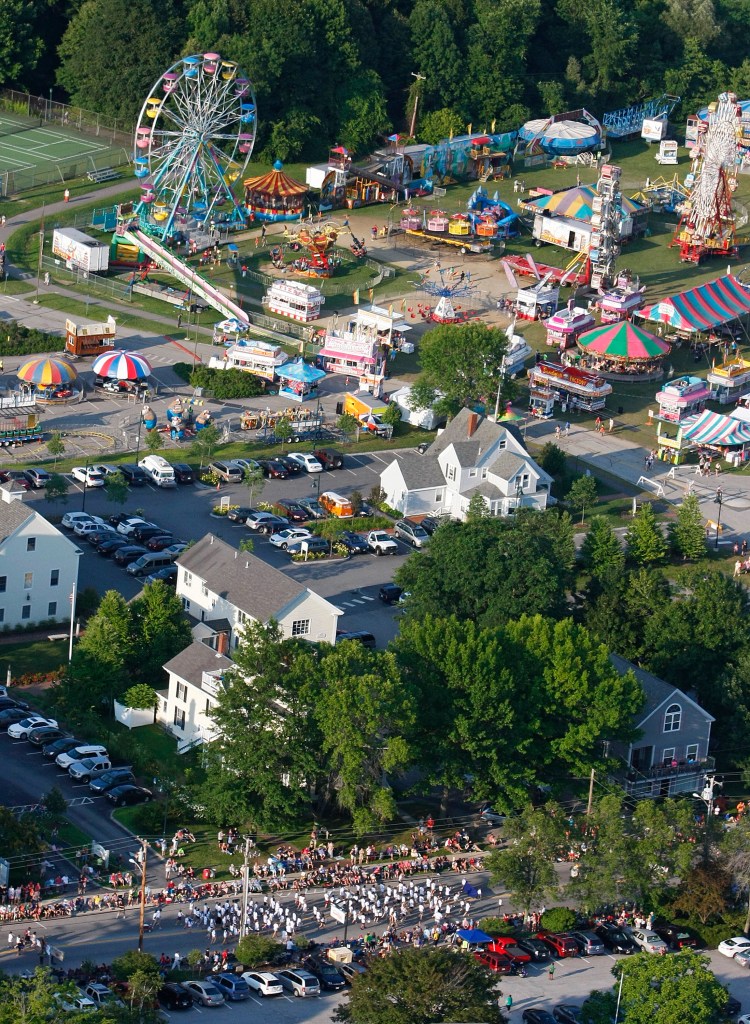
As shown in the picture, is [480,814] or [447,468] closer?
[480,814]

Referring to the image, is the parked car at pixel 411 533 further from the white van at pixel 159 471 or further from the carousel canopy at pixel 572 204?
the carousel canopy at pixel 572 204

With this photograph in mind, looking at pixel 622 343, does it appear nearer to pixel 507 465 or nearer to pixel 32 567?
pixel 507 465

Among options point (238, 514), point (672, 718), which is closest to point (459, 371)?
point (238, 514)

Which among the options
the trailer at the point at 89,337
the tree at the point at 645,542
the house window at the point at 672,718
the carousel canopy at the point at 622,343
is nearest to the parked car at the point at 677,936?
the house window at the point at 672,718

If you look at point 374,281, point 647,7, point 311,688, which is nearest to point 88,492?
point 311,688

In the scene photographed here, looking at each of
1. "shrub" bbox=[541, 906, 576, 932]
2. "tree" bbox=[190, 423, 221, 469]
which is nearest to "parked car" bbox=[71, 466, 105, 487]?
"tree" bbox=[190, 423, 221, 469]

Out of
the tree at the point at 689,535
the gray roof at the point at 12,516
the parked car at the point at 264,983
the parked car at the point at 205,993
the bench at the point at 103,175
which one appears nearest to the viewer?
the parked car at the point at 205,993

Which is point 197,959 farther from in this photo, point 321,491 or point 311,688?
point 321,491
